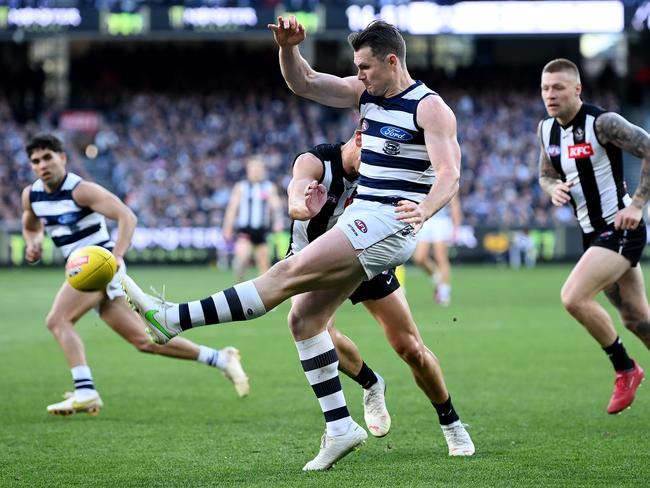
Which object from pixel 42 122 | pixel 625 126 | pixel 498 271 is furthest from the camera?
pixel 42 122

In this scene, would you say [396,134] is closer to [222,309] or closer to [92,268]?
[222,309]

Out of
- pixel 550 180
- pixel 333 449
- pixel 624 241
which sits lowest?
pixel 333 449

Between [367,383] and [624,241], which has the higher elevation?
[624,241]

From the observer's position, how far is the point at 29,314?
1695cm

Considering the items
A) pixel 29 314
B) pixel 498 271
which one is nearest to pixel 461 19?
pixel 498 271

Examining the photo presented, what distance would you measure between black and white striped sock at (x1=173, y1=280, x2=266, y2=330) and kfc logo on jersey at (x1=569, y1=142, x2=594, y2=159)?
10.8 ft

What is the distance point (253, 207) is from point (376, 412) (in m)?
11.9

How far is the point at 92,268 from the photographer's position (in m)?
6.50

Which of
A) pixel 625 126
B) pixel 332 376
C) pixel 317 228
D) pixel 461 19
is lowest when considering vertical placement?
pixel 332 376

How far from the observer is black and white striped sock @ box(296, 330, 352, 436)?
20.2ft

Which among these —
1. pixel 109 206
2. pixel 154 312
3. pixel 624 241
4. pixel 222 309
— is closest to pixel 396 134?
pixel 222 309

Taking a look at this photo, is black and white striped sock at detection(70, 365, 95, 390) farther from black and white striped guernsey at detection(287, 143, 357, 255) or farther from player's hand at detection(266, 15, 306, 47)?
player's hand at detection(266, 15, 306, 47)

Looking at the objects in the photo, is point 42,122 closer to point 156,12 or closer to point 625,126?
point 156,12

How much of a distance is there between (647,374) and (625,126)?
128 inches
